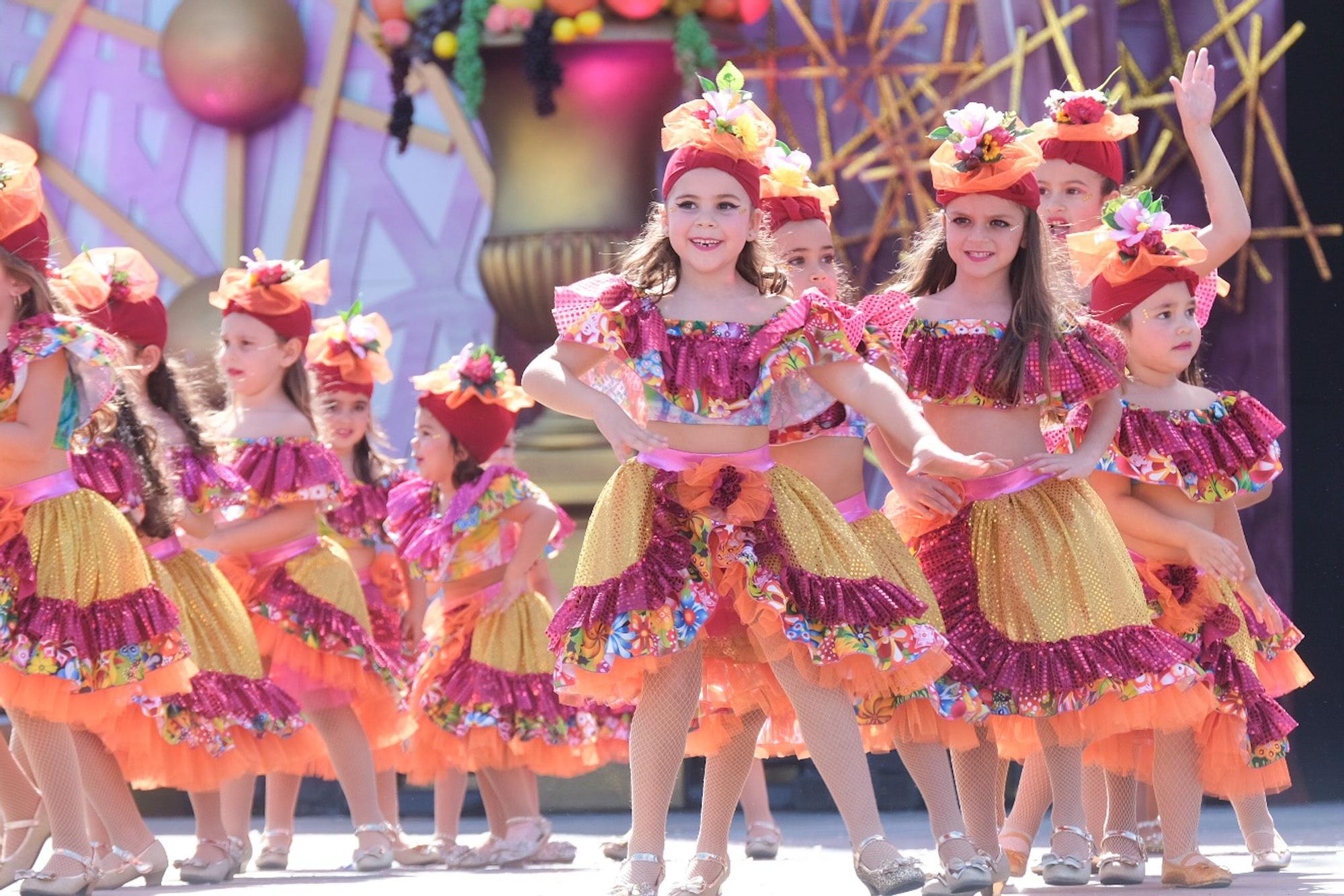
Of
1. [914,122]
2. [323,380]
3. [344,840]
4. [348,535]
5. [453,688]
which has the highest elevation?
[914,122]

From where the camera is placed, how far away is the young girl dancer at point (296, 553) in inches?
243

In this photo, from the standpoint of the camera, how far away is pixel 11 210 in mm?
4898

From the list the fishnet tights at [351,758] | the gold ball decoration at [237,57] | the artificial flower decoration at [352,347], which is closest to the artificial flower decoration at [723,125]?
the fishnet tights at [351,758]

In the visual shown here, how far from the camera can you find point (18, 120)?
355 inches

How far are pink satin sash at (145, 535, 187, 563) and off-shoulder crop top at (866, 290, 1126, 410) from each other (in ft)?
7.06

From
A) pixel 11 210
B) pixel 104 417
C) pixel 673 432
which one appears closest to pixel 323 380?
pixel 104 417

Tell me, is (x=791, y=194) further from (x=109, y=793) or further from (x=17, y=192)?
(x=109, y=793)

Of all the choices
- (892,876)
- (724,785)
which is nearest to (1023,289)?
(724,785)

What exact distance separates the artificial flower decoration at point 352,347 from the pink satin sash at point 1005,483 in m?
2.92

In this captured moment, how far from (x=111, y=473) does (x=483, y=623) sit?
4.79ft

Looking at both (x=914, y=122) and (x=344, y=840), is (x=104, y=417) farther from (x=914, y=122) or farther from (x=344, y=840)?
(x=914, y=122)

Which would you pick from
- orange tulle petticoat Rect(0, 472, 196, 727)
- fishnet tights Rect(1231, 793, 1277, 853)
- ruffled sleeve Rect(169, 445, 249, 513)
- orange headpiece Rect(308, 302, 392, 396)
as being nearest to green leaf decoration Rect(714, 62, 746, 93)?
orange tulle petticoat Rect(0, 472, 196, 727)

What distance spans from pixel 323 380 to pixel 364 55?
2310 millimetres

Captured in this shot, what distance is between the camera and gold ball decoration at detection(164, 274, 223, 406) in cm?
857
